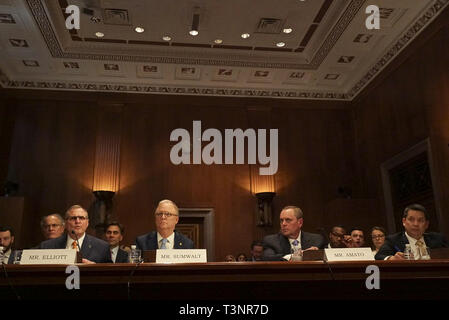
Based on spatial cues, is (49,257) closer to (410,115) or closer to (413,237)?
(413,237)

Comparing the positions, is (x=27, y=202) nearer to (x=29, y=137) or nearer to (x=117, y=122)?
(x=29, y=137)

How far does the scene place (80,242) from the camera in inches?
142

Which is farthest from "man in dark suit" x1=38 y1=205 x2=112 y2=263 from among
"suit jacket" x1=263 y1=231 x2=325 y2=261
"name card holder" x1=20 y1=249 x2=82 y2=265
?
"suit jacket" x1=263 y1=231 x2=325 y2=261

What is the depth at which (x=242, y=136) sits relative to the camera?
8.39 meters

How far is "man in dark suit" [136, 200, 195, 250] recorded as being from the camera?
366 centimetres

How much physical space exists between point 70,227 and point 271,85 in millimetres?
5728

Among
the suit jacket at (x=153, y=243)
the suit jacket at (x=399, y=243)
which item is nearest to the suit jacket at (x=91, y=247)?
the suit jacket at (x=153, y=243)

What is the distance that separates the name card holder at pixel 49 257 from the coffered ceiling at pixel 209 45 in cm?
458

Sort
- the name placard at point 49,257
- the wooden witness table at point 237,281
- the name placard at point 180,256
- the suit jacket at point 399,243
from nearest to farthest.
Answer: the wooden witness table at point 237,281
the name placard at point 49,257
the name placard at point 180,256
the suit jacket at point 399,243

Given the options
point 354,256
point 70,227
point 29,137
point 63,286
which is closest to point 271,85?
point 29,137

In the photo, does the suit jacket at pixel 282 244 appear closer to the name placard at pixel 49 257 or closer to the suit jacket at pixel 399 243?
the suit jacket at pixel 399 243

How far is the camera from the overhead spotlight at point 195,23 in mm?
6344

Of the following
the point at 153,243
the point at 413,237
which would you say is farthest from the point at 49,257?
the point at 413,237

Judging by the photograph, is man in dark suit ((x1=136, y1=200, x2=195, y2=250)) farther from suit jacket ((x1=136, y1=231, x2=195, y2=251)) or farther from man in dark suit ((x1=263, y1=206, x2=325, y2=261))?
man in dark suit ((x1=263, y1=206, x2=325, y2=261))
